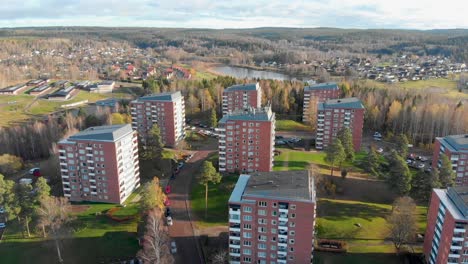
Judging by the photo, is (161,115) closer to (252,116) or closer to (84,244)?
(252,116)

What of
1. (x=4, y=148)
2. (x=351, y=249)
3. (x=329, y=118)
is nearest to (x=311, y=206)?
(x=351, y=249)

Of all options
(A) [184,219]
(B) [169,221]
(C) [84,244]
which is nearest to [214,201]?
(A) [184,219]

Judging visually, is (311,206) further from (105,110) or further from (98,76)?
(98,76)

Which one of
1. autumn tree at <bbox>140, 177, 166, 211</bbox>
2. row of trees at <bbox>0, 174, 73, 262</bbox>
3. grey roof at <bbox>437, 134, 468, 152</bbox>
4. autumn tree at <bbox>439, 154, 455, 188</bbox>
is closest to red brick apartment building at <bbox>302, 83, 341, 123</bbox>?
grey roof at <bbox>437, 134, 468, 152</bbox>

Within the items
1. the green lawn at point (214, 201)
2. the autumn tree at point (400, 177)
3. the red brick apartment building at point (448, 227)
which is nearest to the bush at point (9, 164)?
the green lawn at point (214, 201)

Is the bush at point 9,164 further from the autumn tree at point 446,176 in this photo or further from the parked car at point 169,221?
the autumn tree at point 446,176

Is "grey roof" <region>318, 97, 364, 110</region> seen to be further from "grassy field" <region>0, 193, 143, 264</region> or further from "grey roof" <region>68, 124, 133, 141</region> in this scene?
"grassy field" <region>0, 193, 143, 264</region>
